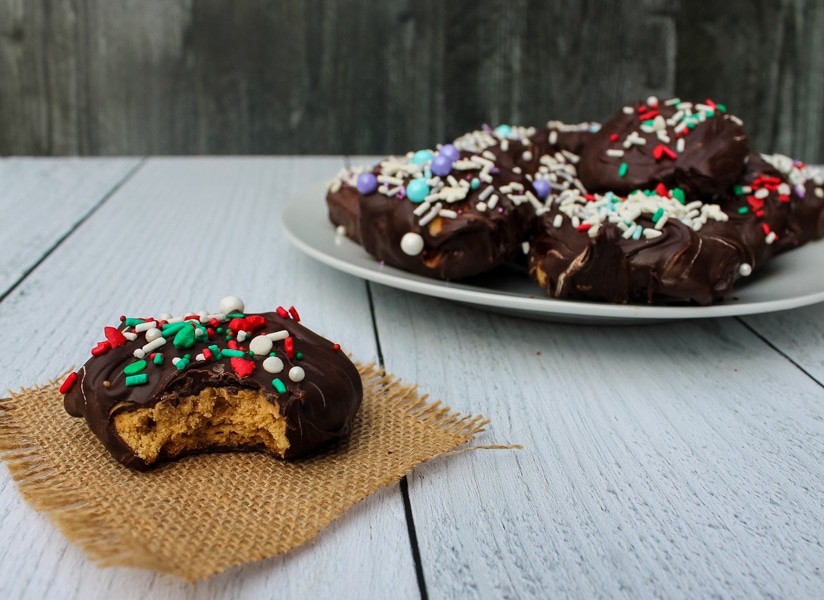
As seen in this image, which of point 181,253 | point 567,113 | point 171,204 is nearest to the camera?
point 181,253

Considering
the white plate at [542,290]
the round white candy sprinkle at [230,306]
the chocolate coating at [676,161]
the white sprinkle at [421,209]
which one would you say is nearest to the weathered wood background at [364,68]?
the white plate at [542,290]

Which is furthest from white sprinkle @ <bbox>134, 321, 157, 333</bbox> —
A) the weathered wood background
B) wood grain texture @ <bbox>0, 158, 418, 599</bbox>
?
the weathered wood background

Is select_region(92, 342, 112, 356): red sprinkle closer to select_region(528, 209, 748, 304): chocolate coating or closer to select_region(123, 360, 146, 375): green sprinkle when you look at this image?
select_region(123, 360, 146, 375): green sprinkle

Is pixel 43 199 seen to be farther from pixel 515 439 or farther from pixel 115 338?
pixel 515 439

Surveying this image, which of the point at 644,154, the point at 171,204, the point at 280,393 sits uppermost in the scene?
the point at 644,154

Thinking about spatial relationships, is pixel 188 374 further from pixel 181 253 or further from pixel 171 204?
pixel 171 204

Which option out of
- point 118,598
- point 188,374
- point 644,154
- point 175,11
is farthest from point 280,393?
point 175,11

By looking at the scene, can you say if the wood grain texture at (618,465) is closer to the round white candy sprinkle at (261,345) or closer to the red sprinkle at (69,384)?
the round white candy sprinkle at (261,345)

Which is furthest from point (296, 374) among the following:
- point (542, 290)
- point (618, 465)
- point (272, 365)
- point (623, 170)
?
point (623, 170)
